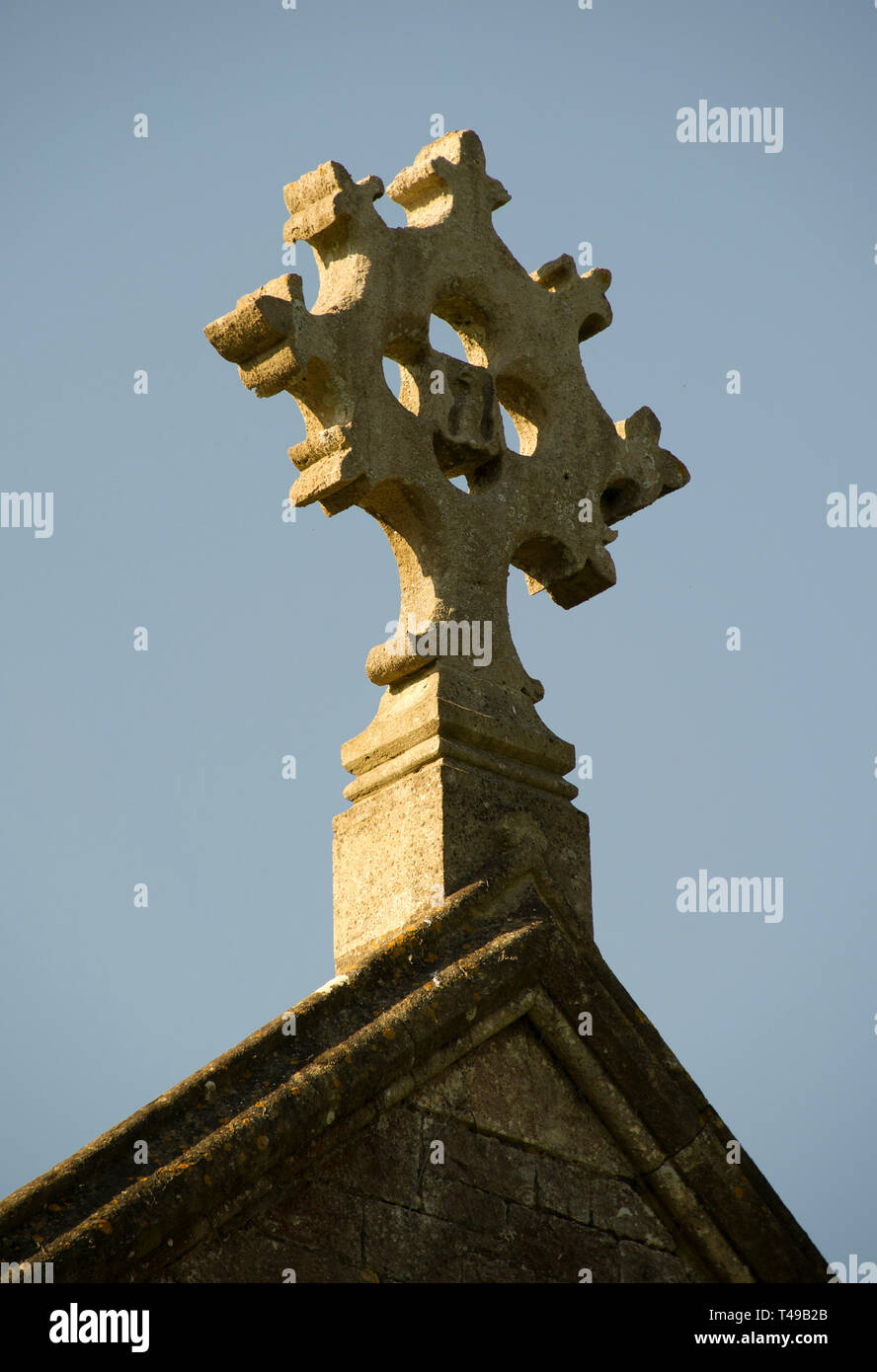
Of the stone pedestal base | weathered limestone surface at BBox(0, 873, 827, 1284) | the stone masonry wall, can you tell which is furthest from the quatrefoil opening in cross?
the stone masonry wall

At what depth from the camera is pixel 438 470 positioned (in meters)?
6.41

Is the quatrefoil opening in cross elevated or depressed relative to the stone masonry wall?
elevated

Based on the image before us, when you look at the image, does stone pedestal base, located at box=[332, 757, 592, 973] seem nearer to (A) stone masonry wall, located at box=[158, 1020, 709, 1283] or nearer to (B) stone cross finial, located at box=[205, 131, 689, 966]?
(B) stone cross finial, located at box=[205, 131, 689, 966]

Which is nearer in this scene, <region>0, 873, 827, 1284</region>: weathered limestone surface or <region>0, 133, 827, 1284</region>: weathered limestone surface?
<region>0, 873, 827, 1284</region>: weathered limestone surface

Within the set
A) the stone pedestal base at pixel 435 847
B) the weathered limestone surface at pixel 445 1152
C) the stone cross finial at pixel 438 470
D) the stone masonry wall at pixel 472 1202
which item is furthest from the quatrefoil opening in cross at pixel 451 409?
the stone masonry wall at pixel 472 1202

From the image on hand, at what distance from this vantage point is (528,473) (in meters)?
6.88

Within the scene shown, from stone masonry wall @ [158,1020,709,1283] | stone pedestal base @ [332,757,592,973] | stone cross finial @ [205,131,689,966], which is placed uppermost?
stone cross finial @ [205,131,689,966]

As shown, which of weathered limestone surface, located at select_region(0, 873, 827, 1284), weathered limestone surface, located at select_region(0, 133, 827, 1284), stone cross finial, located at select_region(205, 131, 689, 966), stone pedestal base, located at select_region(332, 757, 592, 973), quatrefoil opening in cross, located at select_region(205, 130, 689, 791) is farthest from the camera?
quatrefoil opening in cross, located at select_region(205, 130, 689, 791)

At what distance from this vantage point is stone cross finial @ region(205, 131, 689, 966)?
5.95m

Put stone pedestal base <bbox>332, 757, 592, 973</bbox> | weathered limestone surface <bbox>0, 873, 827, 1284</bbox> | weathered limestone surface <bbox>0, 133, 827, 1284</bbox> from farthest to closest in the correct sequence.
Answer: stone pedestal base <bbox>332, 757, 592, 973</bbox> < weathered limestone surface <bbox>0, 133, 827, 1284</bbox> < weathered limestone surface <bbox>0, 873, 827, 1284</bbox>

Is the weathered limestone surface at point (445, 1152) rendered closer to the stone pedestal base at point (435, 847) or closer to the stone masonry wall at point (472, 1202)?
the stone masonry wall at point (472, 1202)

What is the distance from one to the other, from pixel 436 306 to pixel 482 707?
173 centimetres
